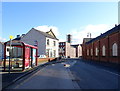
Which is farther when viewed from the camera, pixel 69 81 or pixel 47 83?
pixel 69 81

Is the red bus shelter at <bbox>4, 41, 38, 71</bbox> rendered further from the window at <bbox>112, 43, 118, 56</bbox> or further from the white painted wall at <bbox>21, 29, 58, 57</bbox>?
the white painted wall at <bbox>21, 29, 58, 57</bbox>

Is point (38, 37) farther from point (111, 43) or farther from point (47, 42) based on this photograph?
point (111, 43)

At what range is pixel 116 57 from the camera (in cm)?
2461

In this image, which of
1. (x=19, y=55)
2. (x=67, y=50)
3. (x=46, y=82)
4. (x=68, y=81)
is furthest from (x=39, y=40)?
(x=67, y=50)

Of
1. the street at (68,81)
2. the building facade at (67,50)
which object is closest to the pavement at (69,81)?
the street at (68,81)

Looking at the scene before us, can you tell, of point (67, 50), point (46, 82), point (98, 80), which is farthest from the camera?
point (67, 50)

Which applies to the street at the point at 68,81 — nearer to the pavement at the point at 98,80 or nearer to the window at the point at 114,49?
the pavement at the point at 98,80

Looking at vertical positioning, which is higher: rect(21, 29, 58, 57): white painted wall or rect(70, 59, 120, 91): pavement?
rect(21, 29, 58, 57): white painted wall

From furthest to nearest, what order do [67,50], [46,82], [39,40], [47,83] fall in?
[67,50], [39,40], [46,82], [47,83]

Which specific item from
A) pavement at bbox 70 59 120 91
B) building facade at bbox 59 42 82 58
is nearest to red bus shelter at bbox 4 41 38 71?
pavement at bbox 70 59 120 91

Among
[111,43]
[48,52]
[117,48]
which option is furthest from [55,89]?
[48,52]

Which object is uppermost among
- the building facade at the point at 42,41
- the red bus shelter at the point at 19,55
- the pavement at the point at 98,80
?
the building facade at the point at 42,41

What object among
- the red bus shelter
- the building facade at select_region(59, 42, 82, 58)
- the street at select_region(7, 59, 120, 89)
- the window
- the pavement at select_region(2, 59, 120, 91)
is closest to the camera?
the pavement at select_region(2, 59, 120, 91)

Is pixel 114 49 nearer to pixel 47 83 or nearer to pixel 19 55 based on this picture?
pixel 19 55
